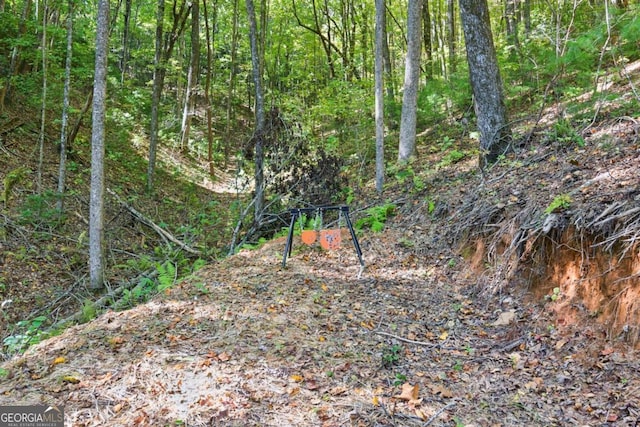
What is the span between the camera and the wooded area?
4367mm

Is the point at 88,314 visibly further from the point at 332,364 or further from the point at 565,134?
the point at 565,134

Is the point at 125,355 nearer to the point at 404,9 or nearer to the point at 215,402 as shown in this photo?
the point at 215,402

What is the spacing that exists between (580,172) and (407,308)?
2828mm

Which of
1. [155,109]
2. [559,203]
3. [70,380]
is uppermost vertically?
[155,109]

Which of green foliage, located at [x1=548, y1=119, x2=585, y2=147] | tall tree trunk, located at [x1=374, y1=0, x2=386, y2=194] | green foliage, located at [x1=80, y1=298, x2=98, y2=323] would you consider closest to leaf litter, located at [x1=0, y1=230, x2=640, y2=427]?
green foliage, located at [x1=80, y1=298, x2=98, y2=323]

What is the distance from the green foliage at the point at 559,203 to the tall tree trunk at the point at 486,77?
2805 millimetres

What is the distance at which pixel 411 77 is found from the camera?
32.3ft

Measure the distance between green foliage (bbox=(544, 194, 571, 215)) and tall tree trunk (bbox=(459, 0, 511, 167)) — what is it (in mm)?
2805

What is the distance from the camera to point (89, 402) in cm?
303

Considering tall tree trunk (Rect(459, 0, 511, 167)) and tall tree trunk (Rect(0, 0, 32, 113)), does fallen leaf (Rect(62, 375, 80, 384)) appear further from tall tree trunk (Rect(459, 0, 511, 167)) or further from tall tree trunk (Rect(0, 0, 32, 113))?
tall tree trunk (Rect(0, 0, 32, 113))

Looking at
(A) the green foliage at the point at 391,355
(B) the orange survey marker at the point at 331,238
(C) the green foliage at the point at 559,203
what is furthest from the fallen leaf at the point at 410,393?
(B) the orange survey marker at the point at 331,238

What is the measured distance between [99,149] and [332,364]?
5719 millimetres

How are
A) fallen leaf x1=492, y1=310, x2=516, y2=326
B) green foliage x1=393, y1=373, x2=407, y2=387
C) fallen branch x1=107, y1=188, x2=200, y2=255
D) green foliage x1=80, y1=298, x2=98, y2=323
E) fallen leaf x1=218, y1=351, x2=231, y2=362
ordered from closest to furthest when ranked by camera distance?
green foliage x1=393, y1=373, x2=407, y2=387, fallen leaf x1=218, y1=351, x2=231, y2=362, fallen leaf x1=492, y1=310, x2=516, y2=326, green foliage x1=80, y1=298, x2=98, y2=323, fallen branch x1=107, y1=188, x2=200, y2=255

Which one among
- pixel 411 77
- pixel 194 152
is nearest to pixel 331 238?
pixel 411 77
